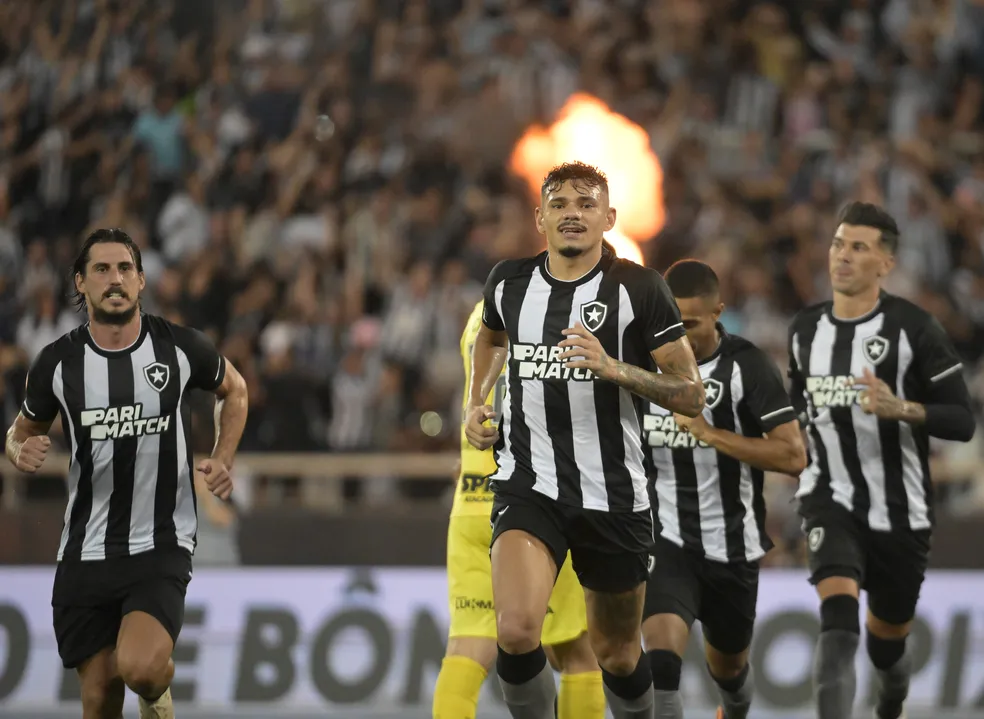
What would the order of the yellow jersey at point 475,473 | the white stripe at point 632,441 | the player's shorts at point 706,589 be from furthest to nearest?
the player's shorts at point 706,589 < the yellow jersey at point 475,473 < the white stripe at point 632,441

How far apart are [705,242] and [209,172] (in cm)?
478

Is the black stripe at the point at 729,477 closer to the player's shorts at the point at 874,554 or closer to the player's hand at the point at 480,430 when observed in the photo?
the player's shorts at the point at 874,554

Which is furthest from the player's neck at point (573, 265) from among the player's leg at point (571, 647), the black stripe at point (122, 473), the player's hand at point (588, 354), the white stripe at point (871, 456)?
the white stripe at point (871, 456)

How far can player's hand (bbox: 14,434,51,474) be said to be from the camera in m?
6.29

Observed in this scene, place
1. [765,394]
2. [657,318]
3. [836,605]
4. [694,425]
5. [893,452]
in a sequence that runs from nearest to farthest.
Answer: [657,318] → [694,425] → [765,394] → [836,605] → [893,452]

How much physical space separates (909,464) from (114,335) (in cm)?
379

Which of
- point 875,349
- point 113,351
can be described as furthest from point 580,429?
point 875,349

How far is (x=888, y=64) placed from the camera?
52.1ft

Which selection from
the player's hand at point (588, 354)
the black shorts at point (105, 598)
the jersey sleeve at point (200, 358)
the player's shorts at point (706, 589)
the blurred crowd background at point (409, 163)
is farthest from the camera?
the blurred crowd background at point (409, 163)

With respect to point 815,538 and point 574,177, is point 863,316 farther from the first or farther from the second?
point 574,177

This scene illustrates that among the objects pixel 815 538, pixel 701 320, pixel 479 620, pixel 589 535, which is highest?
pixel 701 320

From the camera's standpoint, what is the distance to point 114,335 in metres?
6.60

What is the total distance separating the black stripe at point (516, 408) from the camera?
6078mm

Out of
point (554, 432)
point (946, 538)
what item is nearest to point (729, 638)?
point (554, 432)
